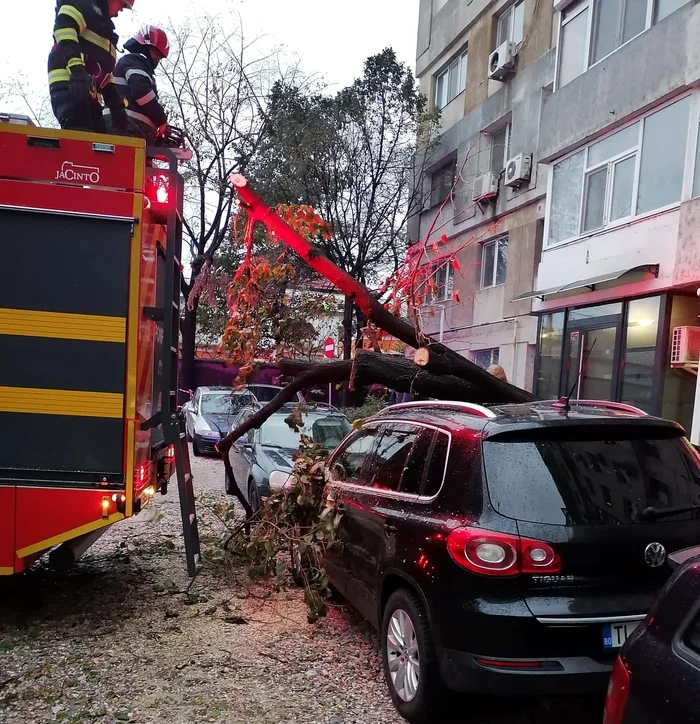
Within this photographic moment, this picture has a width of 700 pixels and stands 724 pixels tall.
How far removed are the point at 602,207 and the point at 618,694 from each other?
35.5 ft

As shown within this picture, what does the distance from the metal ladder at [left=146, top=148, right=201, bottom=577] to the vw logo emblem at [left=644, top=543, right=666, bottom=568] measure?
3.53m

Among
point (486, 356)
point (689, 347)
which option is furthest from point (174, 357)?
point (486, 356)

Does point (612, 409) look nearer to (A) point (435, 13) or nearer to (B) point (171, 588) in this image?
(B) point (171, 588)

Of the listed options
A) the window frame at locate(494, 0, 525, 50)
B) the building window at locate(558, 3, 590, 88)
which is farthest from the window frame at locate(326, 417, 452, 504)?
the window frame at locate(494, 0, 525, 50)

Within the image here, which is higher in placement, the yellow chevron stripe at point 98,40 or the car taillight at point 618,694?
the yellow chevron stripe at point 98,40

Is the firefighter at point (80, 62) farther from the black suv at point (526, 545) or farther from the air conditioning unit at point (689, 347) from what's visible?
the air conditioning unit at point (689, 347)

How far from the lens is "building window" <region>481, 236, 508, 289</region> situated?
16880 millimetres

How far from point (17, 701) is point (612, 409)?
3.89 metres

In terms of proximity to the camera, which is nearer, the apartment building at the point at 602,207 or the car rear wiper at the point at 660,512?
the car rear wiper at the point at 660,512

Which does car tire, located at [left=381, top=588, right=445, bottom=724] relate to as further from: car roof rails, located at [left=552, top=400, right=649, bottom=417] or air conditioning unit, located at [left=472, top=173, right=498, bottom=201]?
air conditioning unit, located at [left=472, top=173, right=498, bottom=201]

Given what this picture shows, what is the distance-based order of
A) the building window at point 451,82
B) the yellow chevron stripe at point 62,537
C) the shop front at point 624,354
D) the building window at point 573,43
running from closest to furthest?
1. the yellow chevron stripe at point 62,537
2. the shop front at point 624,354
3. the building window at point 573,43
4. the building window at point 451,82

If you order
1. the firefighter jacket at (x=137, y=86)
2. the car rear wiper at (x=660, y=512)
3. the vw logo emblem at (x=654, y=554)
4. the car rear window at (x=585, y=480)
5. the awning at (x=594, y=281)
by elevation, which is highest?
the firefighter jacket at (x=137, y=86)

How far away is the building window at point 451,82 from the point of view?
19.5 meters

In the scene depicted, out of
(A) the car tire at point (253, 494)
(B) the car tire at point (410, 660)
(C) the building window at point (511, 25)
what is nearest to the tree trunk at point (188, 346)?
(C) the building window at point (511, 25)
